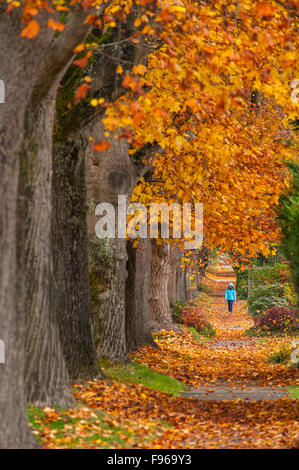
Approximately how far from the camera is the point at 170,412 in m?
10.6

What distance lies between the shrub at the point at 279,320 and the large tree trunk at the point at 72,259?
13691mm

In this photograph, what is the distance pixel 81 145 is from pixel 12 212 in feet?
15.8

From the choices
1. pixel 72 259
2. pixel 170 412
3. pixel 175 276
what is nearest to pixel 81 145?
pixel 72 259

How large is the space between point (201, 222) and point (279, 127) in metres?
8.88

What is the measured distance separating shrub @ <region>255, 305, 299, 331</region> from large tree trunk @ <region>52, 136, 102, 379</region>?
539 inches

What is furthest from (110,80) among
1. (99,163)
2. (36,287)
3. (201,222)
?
(201,222)

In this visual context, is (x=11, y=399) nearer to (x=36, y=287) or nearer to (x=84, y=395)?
(x=36, y=287)

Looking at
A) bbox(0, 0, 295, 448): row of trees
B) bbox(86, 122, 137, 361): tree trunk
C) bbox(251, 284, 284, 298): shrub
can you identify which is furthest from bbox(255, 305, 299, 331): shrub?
bbox(86, 122, 137, 361): tree trunk

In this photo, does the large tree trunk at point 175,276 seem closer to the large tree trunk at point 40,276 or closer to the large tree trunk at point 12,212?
the large tree trunk at point 40,276

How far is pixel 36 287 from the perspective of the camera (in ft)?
28.7

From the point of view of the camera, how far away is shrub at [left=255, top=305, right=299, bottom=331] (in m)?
23.9

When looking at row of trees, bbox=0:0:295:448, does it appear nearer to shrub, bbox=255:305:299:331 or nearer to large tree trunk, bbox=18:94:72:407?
large tree trunk, bbox=18:94:72:407

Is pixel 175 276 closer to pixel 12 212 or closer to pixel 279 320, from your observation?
pixel 279 320

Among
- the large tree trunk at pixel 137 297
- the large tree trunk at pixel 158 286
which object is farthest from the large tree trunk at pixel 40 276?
the large tree trunk at pixel 158 286
